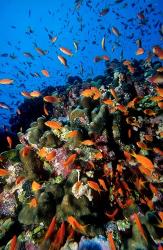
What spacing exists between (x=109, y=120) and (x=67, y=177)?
72.1 inches

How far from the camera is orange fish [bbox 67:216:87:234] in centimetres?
450

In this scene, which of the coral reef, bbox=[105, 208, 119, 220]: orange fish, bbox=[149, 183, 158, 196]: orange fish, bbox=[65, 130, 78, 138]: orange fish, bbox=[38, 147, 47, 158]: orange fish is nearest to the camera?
the coral reef

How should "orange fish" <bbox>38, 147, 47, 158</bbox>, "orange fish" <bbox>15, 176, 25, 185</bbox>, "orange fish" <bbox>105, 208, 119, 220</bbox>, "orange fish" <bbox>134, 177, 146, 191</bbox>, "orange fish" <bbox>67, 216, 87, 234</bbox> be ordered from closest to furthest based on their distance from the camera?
1. "orange fish" <bbox>67, 216, 87, 234</bbox>
2. "orange fish" <bbox>105, 208, 119, 220</bbox>
3. "orange fish" <bbox>134, 177, 146, 191</bbox>
4. "orange fish" <bbox>15, 176, 25, 185</bbox>
5. "orange fish" <bbox>38, 147, 47, 158</bbox>

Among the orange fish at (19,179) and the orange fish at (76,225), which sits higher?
the orange fish at (19,179)

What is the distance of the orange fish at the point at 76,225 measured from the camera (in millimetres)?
4496

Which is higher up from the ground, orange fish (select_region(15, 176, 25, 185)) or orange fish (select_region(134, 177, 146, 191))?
orange fish (select_region(15, 176, 25, 185))

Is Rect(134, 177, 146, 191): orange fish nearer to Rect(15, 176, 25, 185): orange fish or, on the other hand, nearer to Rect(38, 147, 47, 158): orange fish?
Rect(38, 147, 47, 158): orange fish

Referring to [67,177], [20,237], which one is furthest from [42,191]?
[20,237]

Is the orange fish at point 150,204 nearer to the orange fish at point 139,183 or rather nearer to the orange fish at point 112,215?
the orange fish at point 139,183

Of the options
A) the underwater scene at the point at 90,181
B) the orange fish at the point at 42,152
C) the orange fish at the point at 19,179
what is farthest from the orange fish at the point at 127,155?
the orange fish at the point at 19,179

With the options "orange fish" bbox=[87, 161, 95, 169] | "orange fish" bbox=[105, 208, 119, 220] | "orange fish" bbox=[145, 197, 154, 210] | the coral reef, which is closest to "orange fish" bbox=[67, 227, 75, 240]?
the coral reef

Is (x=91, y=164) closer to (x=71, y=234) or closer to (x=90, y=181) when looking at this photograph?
(x=90, y=181)

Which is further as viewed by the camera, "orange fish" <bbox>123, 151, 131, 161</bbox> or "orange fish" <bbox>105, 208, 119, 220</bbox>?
"orange fish" <bbox>123, 151, 131, 161</bbox>

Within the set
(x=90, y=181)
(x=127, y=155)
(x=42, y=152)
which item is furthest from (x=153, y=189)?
(x=42, y=152)
